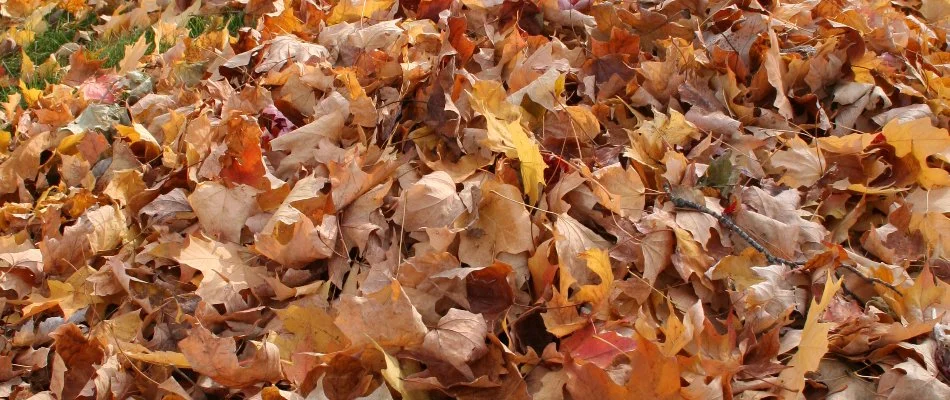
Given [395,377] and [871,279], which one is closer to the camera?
[395,377]

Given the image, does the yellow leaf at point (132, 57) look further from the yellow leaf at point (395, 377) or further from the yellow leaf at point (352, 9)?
the yellow leaf at point (395, 377)

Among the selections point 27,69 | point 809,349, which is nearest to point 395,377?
point 809,349

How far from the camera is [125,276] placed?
166cm

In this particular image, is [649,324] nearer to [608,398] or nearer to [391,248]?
[608,398]

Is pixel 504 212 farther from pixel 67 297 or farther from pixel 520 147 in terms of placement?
pixel 67 297

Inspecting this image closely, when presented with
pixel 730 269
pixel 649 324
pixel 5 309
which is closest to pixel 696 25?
pixel 730 269

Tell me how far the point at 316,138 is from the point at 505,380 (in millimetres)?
793

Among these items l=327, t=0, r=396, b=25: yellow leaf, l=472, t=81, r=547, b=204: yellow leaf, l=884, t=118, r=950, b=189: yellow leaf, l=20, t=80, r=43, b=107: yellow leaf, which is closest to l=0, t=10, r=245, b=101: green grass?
l=20, t=80, r=43, b=107: yellow leaf

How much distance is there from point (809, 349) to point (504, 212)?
60 cm

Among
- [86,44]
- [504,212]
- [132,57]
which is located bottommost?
[86,44]

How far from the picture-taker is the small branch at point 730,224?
4.95 feet

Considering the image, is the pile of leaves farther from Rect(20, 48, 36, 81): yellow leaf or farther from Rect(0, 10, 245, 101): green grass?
Rect(20, 48, 36, 81): yellow leaf

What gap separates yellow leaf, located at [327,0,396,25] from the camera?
2.39 m

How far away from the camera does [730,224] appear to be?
62.0 inches
